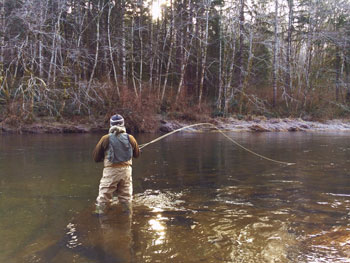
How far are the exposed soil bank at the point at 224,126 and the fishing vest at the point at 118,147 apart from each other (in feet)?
50.5

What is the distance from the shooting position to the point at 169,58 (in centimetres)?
2459

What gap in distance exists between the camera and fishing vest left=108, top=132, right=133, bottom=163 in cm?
514

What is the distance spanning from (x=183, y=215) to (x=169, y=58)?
68.3 feet

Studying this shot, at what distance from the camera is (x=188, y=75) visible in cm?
3000

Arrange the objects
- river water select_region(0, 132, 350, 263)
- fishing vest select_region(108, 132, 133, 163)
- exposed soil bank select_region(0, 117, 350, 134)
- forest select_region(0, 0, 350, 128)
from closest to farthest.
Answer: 1. river water select_region(0, 132, 350, 263)
2. fishing vest select_region(108, 132, 133, 163)
3. exposed soil bank select_region(0, 117, 350, 134)
4. forest select_region(0, 0, 350, 128)

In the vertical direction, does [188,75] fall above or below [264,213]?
above

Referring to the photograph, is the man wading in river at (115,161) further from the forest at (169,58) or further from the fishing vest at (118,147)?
the forest at (169,58)

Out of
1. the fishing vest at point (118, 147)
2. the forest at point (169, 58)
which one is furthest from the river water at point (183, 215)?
the forest at point (169, 58)

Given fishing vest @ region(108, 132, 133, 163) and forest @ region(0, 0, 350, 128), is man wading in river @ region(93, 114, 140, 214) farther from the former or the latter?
forest @ region(0, 0, 350, 128)

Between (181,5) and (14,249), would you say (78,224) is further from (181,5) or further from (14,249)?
(181,5)

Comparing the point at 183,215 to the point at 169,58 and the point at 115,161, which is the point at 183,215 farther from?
the point at 169,58

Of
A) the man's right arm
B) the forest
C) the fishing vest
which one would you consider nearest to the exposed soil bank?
the forest

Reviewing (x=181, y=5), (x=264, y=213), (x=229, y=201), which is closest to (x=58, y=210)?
(x=229, y=201)

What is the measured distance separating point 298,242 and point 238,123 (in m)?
19.7
